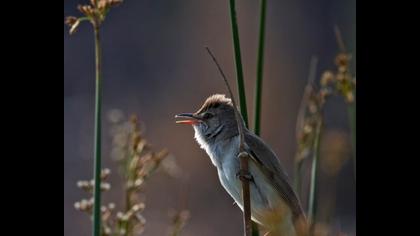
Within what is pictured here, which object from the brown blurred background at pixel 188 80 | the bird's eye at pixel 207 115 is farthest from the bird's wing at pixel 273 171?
the brown blurred background at pixel 188 80

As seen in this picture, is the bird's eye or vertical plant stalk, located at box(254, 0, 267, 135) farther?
the bird's eye

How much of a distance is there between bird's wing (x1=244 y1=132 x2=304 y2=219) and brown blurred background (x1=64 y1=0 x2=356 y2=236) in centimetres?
303

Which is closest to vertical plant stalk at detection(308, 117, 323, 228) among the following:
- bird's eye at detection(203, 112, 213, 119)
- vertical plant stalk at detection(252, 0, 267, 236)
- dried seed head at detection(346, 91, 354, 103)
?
dried seed head at detection(346, 91, 354, 103)

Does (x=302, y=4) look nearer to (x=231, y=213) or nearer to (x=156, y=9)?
(x=156, y=9)

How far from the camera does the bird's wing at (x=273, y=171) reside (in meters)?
3.92

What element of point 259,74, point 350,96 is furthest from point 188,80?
point 259,74

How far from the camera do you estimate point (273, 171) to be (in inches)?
157

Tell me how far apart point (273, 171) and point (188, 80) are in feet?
18.1

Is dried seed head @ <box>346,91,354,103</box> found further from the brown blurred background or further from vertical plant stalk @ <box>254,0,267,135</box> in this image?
the brown blurred background

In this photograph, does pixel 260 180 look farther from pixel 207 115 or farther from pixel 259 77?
pixel 259 77

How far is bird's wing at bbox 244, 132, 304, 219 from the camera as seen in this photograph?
3.92 m

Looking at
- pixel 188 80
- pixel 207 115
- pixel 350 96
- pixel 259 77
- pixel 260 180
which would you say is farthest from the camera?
pixel 188 80

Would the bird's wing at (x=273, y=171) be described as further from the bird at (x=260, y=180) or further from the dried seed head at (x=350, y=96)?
the dried seed head at (x=350, y=96)
